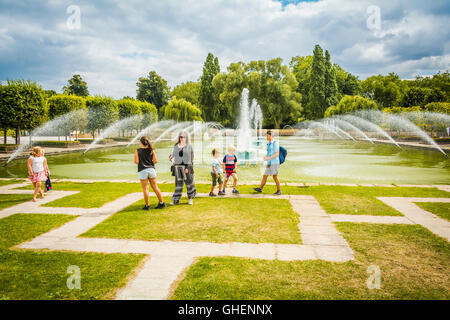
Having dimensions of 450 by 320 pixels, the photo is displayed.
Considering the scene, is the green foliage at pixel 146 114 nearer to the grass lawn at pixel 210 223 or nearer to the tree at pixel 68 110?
the tree at pixel 68 110

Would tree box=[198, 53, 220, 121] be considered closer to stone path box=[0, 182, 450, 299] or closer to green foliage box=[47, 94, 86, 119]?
green foliage box=[47, 94, 86, 119]

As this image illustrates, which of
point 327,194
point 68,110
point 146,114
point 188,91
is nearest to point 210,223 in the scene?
point 327,194

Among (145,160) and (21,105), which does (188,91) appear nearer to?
(21,105)

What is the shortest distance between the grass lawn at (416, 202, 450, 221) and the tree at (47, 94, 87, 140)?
35.8 metres

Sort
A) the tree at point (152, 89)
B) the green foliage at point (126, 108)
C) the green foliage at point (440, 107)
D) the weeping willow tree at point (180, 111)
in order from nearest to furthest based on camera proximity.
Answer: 1. the green foliage at point (440, 107)
2. the green foliage at point (126, 108)
3. the weeping willow tree at point (180, 111)
4. the tree at point (152, 89)

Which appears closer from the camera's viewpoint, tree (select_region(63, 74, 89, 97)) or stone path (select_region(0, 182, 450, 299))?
stone path (select_region(0, 182, 450, 299))

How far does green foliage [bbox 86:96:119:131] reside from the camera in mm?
39656

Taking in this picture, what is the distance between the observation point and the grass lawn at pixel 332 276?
3701 millimetres

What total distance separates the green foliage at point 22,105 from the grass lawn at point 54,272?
25.0 meters

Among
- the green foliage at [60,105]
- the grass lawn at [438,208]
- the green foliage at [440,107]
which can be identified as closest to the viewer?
the grass lawn at [438,208]

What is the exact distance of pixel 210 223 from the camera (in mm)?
6430

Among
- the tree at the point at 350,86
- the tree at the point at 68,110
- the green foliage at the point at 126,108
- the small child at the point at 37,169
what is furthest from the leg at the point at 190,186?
the tree at the point at 350,86

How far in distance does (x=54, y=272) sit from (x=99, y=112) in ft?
129
